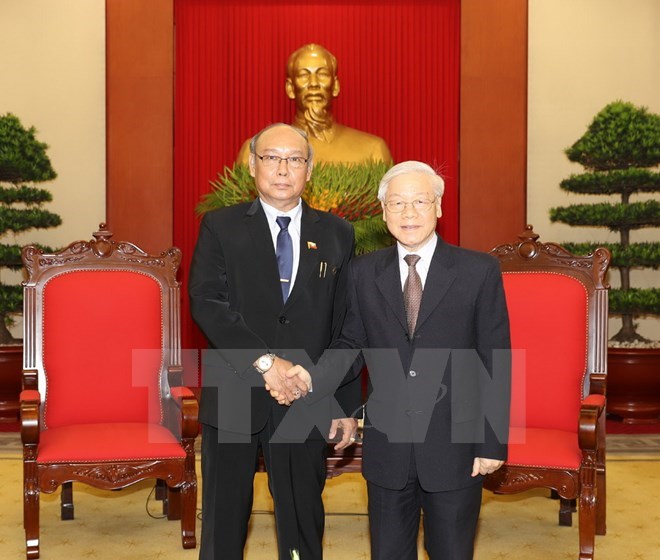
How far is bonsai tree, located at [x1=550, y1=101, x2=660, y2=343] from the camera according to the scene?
18.3 feet

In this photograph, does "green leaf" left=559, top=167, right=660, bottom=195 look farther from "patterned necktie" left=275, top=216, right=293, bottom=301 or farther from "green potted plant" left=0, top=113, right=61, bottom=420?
"patterned necktie" left=275, top=216, right=293, bottom=301

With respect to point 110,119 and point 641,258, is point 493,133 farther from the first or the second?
point 110,119

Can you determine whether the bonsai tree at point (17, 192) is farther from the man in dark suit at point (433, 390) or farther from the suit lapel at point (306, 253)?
the man in dark suit at point (433, 390)

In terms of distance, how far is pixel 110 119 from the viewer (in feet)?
19.0

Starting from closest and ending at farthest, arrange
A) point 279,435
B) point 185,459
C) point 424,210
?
point 424,210 → point 279,435 → point 185,459

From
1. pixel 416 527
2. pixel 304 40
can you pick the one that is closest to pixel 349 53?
pixel 304 40

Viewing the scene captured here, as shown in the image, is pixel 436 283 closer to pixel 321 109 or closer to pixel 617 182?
pixel 321 109

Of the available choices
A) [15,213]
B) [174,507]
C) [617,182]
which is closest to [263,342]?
[174,507]

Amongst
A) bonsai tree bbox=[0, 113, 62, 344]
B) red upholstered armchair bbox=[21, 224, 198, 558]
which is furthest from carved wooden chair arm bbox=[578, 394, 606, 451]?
bonsai tree bbox=[0, 113, 62, 344]

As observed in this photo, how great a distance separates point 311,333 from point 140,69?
382 cm

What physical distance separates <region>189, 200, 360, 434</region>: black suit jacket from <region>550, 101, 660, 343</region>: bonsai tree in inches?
138

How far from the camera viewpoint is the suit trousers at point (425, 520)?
82.7 inches

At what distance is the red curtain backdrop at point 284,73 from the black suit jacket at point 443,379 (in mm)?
3821

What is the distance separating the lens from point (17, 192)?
5668 mm
